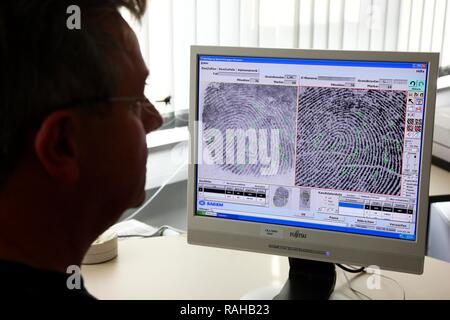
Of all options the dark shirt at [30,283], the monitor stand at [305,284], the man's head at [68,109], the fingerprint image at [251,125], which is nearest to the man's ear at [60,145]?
the man's head at [68,109]

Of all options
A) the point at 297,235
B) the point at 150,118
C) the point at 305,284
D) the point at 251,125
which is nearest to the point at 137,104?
the point at 150,118

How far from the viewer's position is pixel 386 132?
1.07 metres

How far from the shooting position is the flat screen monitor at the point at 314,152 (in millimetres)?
1067

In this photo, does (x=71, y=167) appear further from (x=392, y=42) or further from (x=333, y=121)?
(x=392, y=42)

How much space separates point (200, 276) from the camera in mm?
1295

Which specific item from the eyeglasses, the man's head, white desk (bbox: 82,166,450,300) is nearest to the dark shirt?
the man's head

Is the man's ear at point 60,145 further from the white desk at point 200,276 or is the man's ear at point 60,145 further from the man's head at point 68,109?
the white desk at point 200,276

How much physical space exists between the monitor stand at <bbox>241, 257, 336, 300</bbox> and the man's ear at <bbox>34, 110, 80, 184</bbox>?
61 centimetres

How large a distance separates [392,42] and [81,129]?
2028mm

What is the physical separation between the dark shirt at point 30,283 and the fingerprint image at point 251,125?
0.49 m

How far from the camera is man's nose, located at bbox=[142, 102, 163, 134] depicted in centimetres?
88

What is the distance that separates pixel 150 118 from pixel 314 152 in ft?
1.19
